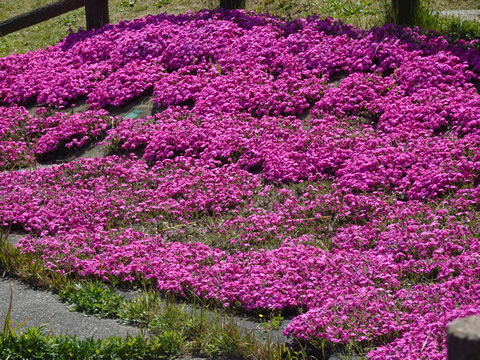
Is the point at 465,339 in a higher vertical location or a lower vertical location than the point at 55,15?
higher

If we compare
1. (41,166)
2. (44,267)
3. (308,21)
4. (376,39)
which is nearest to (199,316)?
(44,267)

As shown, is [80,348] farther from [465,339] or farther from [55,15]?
[55,15]

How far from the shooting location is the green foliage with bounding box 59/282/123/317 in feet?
21.8

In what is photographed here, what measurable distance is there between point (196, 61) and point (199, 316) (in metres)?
7.50

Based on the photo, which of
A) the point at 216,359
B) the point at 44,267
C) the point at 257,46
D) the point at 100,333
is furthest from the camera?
the point at 257,46

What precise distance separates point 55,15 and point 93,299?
10.6 metres

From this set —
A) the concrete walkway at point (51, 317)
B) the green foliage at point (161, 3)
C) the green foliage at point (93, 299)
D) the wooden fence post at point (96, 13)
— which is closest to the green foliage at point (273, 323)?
the concrete walkway at point (51, 317)

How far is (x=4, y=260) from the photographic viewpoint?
7750 mm

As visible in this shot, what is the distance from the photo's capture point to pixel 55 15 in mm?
15492

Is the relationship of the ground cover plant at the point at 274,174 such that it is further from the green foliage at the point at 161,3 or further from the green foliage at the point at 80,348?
the green foliage at the point at 161,3

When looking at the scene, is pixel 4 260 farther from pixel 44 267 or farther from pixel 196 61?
pixel 196 61

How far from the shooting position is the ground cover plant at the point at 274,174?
21.2 feet

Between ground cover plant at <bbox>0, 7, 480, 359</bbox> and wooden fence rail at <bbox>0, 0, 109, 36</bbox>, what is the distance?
1526 millimetres

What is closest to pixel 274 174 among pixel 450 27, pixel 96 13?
pixel 450 27
